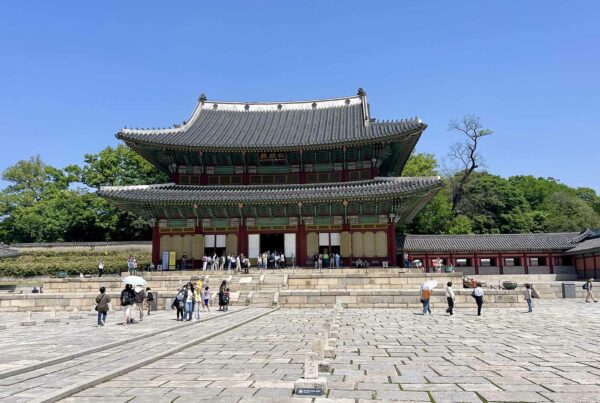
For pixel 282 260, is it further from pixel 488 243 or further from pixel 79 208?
pixel 79 208

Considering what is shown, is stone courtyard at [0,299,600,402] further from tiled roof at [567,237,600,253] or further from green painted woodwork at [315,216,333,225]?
tiled roof at [567,237,600,253]

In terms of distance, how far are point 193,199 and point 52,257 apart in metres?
23.1

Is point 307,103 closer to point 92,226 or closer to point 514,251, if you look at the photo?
point 514,251

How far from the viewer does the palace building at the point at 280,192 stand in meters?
32.7

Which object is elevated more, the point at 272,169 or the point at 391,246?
the point at 272,169

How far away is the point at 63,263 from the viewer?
146 ft

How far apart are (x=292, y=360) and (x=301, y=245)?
23.9 meters

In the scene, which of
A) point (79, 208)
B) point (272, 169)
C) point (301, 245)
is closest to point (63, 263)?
point (79, 208)

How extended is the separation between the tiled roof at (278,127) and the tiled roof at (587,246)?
18888mm

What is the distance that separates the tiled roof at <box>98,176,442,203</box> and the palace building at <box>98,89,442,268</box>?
0.07 metres

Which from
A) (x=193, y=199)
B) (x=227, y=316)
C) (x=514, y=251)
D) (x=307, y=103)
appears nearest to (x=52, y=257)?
(x=193, y=199)

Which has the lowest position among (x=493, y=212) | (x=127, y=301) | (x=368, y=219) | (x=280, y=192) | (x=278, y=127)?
(x=127, y=301)

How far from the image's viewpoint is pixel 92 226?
56094 millimetres

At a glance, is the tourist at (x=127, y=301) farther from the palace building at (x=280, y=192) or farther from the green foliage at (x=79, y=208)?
the green foliage at (x=79, y=208)
